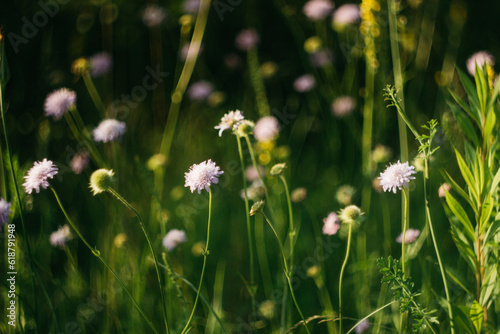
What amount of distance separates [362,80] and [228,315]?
5.89ft

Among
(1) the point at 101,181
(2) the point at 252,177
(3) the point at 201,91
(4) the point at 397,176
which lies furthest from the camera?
(3) the point at 201,91

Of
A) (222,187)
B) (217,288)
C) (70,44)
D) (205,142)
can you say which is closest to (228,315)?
(217,288)

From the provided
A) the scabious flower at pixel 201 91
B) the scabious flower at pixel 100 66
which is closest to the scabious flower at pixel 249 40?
the scabious flower at pixel 201 91

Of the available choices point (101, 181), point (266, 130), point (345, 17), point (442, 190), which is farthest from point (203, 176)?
point (345, 17)

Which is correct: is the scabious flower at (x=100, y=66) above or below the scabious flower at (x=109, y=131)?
above
